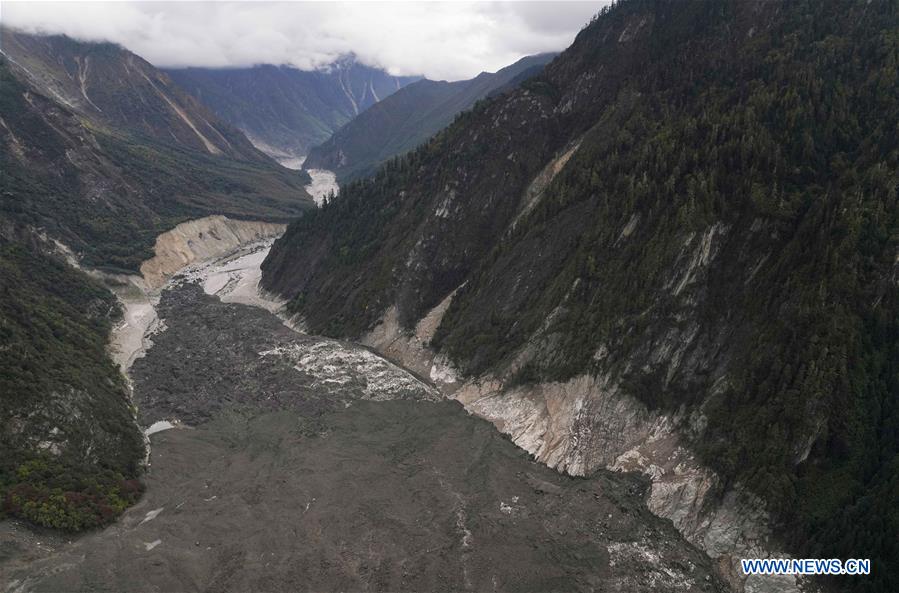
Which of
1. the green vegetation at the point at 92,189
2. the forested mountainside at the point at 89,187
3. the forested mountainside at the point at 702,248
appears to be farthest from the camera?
the forested mountainside at the point at 89,187

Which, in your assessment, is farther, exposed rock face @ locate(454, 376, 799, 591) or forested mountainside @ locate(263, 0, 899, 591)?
forested mountainside @ locate(263, 0, 899, 591)

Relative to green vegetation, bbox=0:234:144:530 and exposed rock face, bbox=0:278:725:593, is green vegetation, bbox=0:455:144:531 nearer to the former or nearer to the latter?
green vegetation, bbox=0:234:144:530

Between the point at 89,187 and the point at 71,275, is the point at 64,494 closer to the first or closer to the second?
the point at 71,275

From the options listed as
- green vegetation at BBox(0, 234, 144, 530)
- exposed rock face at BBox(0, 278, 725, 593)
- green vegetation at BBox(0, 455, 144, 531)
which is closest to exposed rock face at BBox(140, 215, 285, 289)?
green vegetation at BBox(0, 234, 144, 530)

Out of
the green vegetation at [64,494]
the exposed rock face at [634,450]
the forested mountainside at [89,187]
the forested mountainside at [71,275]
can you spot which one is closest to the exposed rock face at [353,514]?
the green vegetation at [64,494]

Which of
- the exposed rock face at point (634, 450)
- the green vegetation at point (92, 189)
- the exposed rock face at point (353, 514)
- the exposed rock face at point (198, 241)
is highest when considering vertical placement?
the green vegetation at point (92, 189)

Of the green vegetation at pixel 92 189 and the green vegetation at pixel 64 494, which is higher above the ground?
the green vegetation at pixel 92 189

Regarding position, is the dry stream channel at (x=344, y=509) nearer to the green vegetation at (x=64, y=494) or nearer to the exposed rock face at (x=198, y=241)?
the green vegetation at (x=64, y=494)
